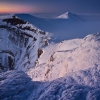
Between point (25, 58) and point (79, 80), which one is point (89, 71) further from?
point (25, 58)

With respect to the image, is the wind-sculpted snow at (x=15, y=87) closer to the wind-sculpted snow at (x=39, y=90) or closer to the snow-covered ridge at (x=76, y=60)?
the wind-sculpted snow at (x=39, y=90)

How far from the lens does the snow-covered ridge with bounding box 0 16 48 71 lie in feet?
182

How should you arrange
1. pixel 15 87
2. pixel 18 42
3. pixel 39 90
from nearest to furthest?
pixel 15 87 < pixel 39 90 < pixel 18 42

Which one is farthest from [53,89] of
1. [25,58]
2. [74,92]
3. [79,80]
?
[25,58]

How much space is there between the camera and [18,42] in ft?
208

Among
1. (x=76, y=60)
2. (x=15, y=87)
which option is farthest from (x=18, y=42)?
(x=15, y=87)

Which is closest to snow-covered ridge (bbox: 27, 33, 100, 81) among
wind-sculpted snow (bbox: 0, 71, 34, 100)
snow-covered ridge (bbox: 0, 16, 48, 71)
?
wind-sculpted snow (bbox: 0, 71, 34, 100)

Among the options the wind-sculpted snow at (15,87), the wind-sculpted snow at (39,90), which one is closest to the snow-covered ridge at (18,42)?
the wind-sculpted snow at (15,87)

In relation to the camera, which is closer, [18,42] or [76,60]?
[76,60]

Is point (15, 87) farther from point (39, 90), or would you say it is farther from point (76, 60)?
point (76, 60)

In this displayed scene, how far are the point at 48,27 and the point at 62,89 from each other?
611 feet

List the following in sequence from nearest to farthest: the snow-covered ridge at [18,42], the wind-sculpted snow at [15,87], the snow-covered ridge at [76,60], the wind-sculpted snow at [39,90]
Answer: the wind-sculpted snow at [39,90]
the wind-sculpted snow at [15,87]
the snow-covered ridge at [76,60]
the snow-covered ridge at [18,42]

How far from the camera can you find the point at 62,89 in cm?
583

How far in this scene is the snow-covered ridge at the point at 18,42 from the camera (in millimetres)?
55625
